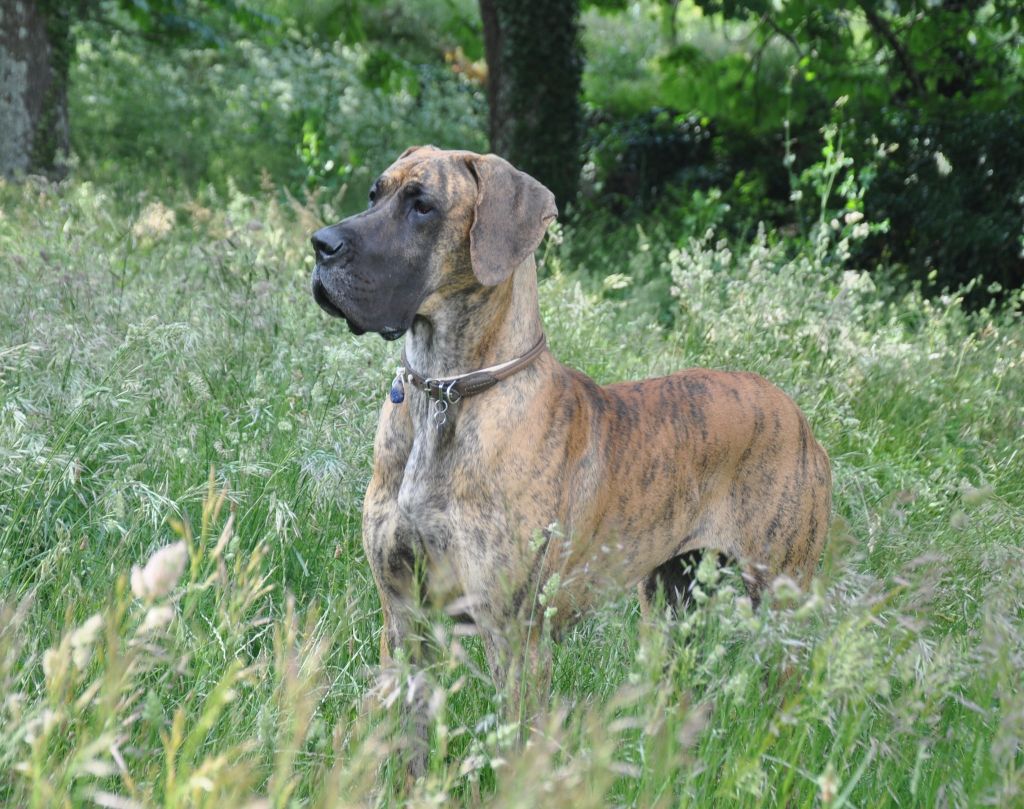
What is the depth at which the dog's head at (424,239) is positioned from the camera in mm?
2904

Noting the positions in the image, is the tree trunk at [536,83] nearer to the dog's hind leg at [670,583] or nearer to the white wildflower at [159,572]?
the dog's hind leg at [670,583]

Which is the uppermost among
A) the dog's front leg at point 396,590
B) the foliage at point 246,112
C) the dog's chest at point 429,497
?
the dog's chest at point 429,497

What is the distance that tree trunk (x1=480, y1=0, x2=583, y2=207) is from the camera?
9.80 metres

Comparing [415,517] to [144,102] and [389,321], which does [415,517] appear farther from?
[144,102]

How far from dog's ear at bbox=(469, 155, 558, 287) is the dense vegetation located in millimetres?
971

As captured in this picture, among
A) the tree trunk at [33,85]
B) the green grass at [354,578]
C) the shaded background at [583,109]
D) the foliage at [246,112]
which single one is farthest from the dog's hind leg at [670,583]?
the foliage at [246,112]

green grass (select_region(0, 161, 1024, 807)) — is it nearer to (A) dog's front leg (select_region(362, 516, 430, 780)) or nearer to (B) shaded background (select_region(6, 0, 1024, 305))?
(A) dog's front leg (select_region(362, 516, 430, 780))

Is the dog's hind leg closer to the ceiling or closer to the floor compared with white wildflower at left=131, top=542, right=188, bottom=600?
closer to the floor

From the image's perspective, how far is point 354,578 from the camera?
136 inches

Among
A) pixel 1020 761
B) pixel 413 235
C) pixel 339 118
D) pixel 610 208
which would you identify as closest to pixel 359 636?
pixel 413 235

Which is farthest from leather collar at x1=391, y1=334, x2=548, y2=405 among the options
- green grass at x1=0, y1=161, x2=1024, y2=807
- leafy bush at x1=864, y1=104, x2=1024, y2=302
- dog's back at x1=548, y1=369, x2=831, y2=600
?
leafy bush at x1=864, y1=104, x2=1024, y2=302

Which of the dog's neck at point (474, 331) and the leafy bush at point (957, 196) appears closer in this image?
the dog's neck at point (474, 331)

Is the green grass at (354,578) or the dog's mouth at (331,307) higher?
the dog's mouth at (331,307)

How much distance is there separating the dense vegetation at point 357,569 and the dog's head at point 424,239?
74 centimetres
